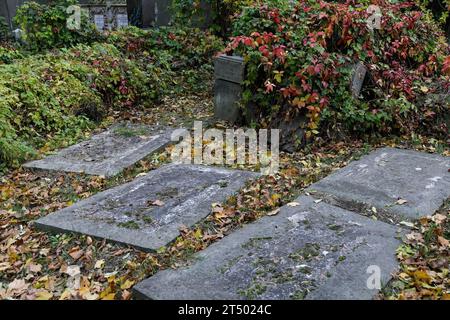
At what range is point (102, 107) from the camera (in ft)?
19.6

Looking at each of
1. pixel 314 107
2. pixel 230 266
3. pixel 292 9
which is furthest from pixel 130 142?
pixel 230 266

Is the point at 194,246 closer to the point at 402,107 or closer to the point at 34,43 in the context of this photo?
the point at 402,107

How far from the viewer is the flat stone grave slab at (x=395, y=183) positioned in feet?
11.0

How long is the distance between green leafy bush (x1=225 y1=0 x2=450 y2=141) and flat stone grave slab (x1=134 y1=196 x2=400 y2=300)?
1.70 metres

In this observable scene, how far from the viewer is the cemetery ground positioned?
2668mm

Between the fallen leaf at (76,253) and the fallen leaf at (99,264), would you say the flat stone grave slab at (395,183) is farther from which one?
the fallen leaf at (76,253)

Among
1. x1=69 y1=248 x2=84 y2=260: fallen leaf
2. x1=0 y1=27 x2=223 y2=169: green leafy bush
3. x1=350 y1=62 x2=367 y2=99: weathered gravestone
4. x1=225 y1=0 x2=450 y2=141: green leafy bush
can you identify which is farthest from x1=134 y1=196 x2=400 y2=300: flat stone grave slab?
x1=0 y1=27 x2=223 y2=169: green leafy bush

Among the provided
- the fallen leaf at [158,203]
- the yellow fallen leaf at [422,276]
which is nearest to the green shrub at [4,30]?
the fallen leaf at [158,203]

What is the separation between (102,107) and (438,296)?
15.3 feet

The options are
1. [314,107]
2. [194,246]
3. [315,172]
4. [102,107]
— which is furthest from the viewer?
[102,107]

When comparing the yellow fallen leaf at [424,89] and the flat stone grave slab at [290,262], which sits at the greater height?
the yellow fallen leaf at [424,89]

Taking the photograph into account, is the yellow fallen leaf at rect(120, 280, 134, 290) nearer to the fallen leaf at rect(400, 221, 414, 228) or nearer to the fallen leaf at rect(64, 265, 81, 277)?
the fallen leaf at rect(64, 265, 81, 277)

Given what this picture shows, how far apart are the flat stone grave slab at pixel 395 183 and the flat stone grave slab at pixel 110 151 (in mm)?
1869
